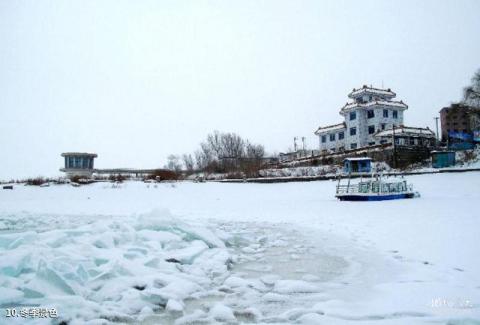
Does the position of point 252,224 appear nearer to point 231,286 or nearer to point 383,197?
point 231,286

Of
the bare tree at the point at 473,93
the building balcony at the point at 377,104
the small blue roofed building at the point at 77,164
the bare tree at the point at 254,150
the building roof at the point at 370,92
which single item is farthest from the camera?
the bare tree at the point at 254,150

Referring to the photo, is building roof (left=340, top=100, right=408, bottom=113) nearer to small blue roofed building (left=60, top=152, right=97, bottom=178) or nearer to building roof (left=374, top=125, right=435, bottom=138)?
building roof (left=374, top=125, right=435, bottom=138)

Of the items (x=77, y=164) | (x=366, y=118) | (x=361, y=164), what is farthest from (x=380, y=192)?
(x=77, y=164)

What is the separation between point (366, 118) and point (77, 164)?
3835cm

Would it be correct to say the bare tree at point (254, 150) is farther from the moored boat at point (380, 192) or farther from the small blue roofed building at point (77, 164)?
the moored boat at point (380, 192)

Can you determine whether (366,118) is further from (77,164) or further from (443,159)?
(77,164)

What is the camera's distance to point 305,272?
5.32 meters

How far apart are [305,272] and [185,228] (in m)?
3.38

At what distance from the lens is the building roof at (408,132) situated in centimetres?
3884

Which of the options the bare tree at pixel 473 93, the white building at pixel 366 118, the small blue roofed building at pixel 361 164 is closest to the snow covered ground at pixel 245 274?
the small blue roofed building at pixel 361 164

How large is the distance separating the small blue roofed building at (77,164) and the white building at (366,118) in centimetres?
3279

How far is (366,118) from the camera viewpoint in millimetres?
45562

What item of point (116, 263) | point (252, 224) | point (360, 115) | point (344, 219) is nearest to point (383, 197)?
point (344, 219)

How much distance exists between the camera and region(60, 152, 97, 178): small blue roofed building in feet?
143
